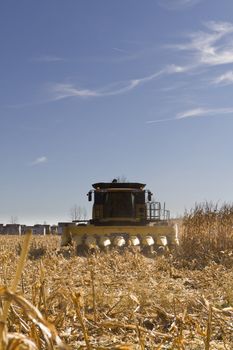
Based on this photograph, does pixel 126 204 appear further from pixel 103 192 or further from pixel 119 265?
pixel 119 265

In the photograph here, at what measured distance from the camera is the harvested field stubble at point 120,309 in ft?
6.03

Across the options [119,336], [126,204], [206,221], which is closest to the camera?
[119,336]

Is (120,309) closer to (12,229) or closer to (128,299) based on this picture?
(128,299)

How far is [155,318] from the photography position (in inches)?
196

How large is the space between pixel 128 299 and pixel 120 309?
0.20 metres

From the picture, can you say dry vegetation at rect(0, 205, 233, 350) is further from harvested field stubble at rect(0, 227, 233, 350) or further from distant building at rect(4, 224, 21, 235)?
distant building at rect(4, 224, 21, 235)

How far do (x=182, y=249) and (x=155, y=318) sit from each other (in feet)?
32.1

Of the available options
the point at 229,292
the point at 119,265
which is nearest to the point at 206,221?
the point at 119,265

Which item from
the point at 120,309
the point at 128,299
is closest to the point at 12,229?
the point at 128,299

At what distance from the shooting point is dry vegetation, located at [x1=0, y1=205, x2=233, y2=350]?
6.28ft

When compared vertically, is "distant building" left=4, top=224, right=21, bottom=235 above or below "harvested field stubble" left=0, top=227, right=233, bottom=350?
above

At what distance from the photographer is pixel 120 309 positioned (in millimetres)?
5051

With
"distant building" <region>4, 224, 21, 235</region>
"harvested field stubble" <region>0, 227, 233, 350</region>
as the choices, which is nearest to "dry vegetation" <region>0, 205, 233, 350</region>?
"harvested field stubble" <region>0, 227, 233, 350</region>

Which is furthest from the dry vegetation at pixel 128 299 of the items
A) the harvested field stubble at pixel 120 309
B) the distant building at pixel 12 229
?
the distant building at pixel 12 229
